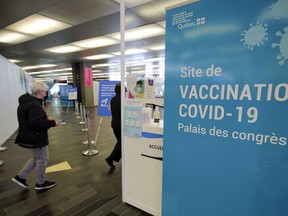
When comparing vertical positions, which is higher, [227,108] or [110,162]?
[227,108]

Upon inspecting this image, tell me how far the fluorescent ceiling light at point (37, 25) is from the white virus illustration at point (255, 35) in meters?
4.12

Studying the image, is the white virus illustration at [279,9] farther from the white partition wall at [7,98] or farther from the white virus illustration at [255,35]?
the white partition wall at [7,98]

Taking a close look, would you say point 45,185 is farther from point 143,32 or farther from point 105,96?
point 143,32

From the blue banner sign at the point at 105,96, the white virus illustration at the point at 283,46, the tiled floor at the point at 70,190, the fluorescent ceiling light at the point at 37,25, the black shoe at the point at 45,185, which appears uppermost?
the fluorescent ceiling light at the point at 37,25

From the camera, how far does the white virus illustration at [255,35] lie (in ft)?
3.55

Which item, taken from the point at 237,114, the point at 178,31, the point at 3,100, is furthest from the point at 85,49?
the point at 237,114

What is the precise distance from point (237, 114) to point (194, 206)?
2.78ft

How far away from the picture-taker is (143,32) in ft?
16.5

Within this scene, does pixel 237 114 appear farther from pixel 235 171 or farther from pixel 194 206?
pixel 194 206

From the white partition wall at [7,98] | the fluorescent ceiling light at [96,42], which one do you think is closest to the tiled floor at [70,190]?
the white partition wall at [7,98]

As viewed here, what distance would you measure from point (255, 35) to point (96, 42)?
18.9 ft

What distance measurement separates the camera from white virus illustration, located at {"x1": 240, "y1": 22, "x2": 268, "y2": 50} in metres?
1.08

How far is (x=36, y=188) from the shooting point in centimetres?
247

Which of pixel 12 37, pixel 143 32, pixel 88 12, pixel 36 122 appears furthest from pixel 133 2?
pixel 12 37
